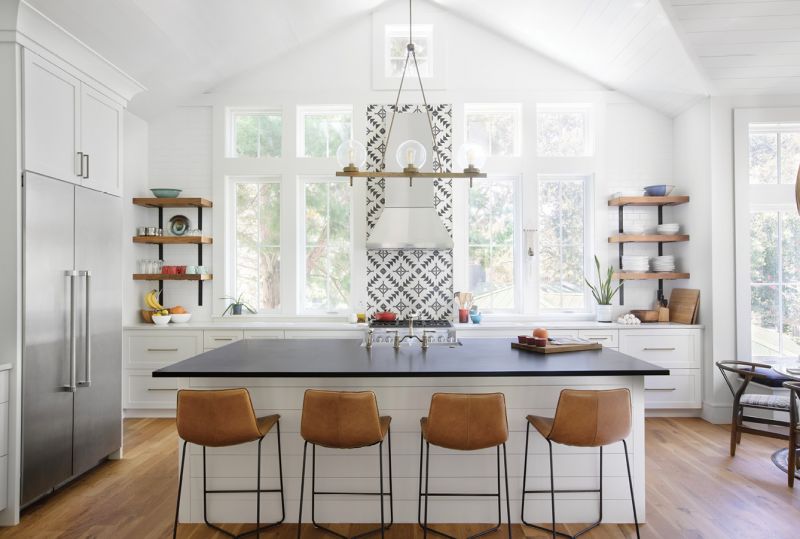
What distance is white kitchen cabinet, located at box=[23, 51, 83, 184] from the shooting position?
9.43 feet

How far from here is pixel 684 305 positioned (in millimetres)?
4859

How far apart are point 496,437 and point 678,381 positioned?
11.0 feet

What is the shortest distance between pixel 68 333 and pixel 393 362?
2.30m

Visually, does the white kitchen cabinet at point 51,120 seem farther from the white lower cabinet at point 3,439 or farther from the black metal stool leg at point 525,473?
the black metal stool leg at point 525,473

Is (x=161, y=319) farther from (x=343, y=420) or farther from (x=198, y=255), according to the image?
(x=343, y=420)

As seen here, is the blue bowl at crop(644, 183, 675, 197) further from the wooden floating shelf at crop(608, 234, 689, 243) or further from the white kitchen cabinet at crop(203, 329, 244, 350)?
the white kitchen cabinet at crop(203, 329, 244, 350)

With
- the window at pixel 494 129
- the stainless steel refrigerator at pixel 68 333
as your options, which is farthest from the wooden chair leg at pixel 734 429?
the stainless steel refrigerator at pixel 68 333

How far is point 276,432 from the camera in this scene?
2.75 meters

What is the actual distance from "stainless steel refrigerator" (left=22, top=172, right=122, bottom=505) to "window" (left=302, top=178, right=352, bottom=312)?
6.92 ft

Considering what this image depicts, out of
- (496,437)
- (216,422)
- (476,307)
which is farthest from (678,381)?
(216,422)

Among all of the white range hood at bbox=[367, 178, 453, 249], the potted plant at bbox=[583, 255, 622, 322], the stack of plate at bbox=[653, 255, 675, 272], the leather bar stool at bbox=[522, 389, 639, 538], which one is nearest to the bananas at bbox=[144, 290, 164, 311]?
the white range hood at bbox=[367, 178, 453, 249]

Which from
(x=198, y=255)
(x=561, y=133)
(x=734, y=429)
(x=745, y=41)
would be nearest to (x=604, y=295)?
(x=734, y=429)

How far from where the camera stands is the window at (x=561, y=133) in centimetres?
549

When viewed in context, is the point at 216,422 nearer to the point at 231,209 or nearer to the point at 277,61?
the point at 231,209
